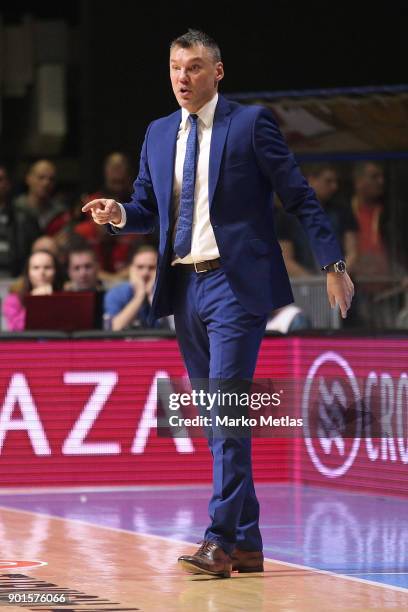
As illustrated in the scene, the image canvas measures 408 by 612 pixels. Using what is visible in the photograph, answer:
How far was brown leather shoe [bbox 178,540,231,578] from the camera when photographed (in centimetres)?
661

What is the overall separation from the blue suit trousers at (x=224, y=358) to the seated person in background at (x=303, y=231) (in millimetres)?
6004

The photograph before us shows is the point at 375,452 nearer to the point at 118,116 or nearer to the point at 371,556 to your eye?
the point at 371,556

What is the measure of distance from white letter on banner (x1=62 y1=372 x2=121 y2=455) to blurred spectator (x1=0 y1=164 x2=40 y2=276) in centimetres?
342

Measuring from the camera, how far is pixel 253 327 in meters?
6.71

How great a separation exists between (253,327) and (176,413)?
2.30 feet

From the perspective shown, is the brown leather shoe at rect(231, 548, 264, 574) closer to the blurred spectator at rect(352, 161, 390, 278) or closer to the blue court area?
the blue court area

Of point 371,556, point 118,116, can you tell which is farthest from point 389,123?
point 371,556

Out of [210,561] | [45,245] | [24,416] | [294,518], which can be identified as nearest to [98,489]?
[24,416]

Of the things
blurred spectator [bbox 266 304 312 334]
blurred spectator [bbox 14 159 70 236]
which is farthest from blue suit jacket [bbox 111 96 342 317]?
blurred spectator [bbox 14 159 70 236]

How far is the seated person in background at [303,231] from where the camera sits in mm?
12961

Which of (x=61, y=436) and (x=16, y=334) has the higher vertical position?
(x=16, y=334)

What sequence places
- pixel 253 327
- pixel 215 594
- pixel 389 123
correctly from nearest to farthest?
1. pixel 215 594
2. pixel 253 327
3. pixel 389 123

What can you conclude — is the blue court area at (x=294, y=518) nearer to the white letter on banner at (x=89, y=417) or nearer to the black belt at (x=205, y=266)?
the white letter on banner at (x=89, y=417)

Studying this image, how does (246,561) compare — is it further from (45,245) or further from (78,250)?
(45,245)
